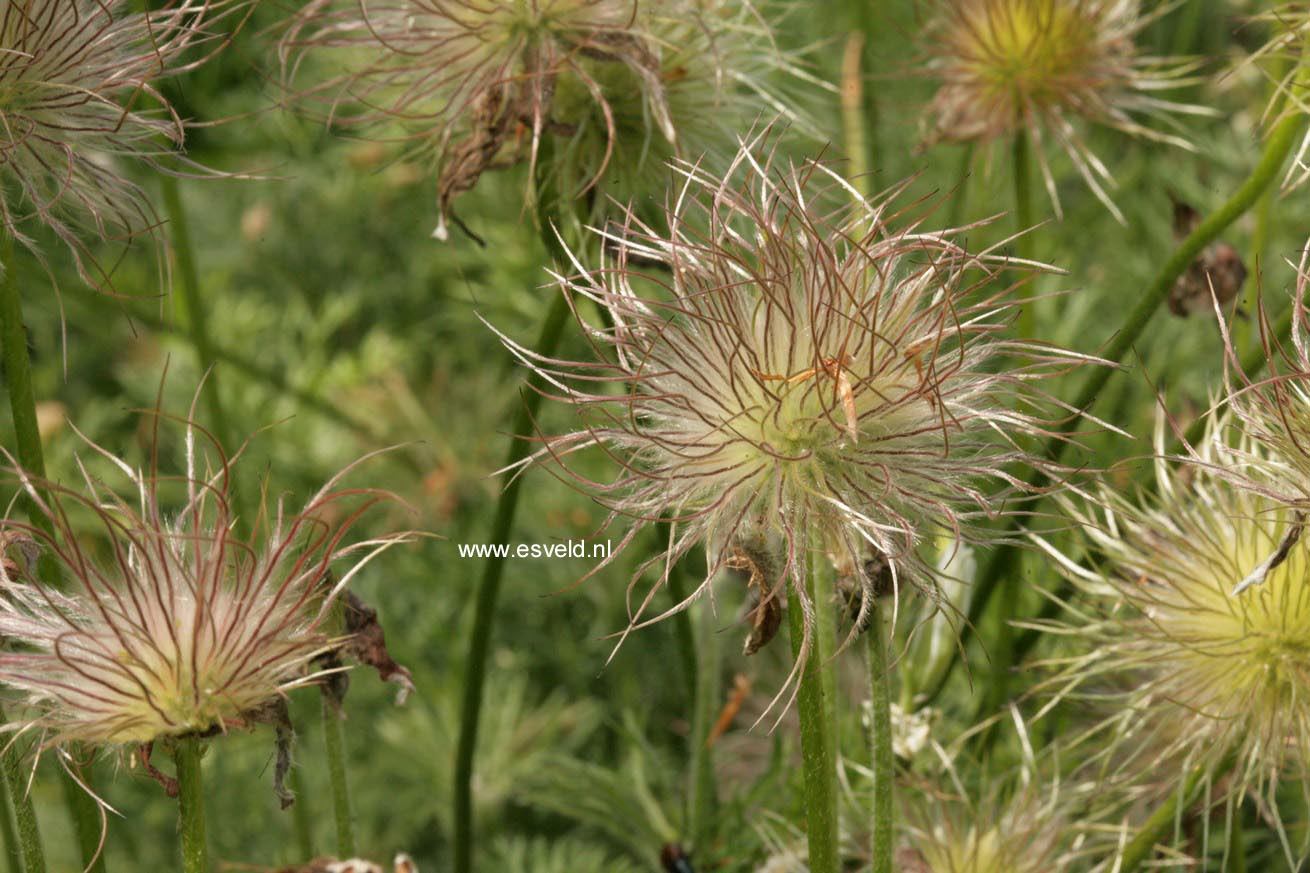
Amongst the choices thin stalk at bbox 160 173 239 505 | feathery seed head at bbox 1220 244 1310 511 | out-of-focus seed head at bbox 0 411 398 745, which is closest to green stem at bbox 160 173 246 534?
thin stalk at bbox 160 173 239 505

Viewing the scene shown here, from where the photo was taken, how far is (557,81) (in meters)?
1.17

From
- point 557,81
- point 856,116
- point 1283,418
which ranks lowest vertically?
point 1283,418

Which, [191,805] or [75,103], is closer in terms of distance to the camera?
[191,805]

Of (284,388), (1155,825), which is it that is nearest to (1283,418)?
(1155,825)

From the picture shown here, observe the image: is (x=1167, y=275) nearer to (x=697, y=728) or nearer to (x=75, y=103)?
(x=697, y=728)

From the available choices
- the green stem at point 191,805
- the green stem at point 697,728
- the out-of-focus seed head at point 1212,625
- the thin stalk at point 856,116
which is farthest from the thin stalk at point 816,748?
the thin stalk at point 856,116

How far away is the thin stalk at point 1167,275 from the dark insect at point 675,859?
233mm

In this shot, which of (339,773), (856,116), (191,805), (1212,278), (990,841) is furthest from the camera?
(856,116)

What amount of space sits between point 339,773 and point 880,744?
32 centimetres

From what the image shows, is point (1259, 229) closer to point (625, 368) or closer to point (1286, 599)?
point (1286, 599)

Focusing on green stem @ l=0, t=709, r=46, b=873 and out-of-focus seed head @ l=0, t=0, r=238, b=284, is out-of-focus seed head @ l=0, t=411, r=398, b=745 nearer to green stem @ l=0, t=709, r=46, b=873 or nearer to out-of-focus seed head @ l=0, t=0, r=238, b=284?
green stem @ l=0, t=709, r=46, b=873

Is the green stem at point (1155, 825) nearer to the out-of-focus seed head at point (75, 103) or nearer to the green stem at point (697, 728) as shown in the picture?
the green stem at point (697, 728)

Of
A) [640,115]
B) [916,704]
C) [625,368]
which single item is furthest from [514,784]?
[625,368]

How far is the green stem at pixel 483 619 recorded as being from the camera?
1104 mm
